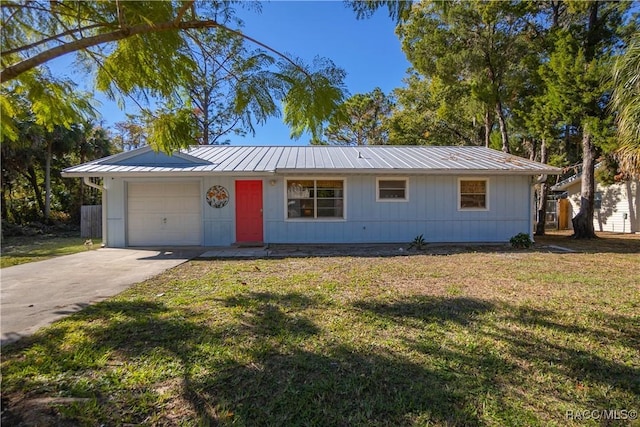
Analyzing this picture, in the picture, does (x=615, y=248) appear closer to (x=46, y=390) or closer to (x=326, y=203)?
(x=326, y=203)

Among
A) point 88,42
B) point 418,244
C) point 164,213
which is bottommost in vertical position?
point 418,244

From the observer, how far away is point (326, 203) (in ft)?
35.8

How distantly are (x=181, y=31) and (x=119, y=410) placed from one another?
3330 mm

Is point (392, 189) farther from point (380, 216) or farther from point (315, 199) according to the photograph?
point (315, 199)

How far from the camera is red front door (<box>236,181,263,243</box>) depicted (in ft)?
35.4

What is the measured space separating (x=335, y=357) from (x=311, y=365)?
0.27 metres

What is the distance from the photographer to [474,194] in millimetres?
11195

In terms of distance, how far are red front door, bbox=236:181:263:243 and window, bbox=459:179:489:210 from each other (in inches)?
262

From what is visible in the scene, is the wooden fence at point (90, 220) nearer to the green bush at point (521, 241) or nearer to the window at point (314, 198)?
the window at point (314, 198)

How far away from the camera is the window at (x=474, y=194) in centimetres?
1114

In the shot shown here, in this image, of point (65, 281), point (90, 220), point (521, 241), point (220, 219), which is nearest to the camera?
point (65, 281)

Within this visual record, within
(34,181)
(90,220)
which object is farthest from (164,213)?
(34,181)

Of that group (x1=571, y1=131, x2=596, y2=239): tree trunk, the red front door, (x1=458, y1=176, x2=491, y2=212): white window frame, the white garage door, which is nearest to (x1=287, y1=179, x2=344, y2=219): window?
the red front door

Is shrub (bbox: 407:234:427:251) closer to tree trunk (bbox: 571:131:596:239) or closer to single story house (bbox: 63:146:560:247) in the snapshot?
single story house (bbox: 63:146:560:247)
